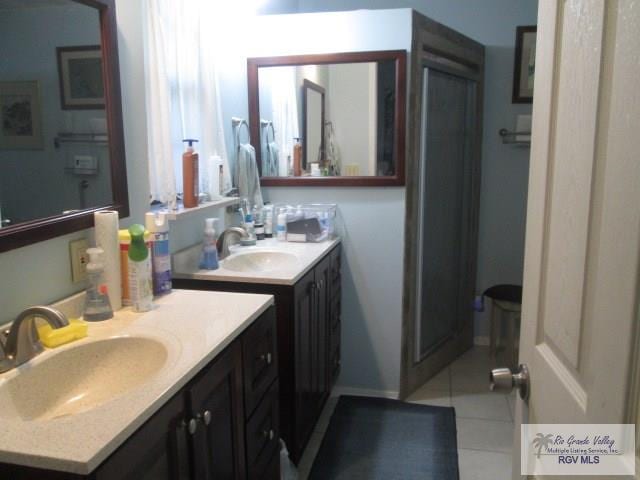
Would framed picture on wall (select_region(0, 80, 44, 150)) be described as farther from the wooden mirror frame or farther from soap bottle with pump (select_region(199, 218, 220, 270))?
the wooden mirror frame

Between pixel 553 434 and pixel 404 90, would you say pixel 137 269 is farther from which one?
pixel 404 90

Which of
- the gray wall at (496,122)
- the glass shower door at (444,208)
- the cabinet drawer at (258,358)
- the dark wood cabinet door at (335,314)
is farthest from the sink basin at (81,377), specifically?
the gray wall at (496,122)

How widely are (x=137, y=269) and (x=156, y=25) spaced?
3.09 ft

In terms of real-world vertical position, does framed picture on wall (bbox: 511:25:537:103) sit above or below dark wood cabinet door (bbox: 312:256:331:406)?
above

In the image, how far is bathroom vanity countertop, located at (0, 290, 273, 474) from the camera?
2.63 feet

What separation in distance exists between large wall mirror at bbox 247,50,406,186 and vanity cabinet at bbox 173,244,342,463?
1.68 feet

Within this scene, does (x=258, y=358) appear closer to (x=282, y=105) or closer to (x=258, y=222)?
(x=258, y=222)

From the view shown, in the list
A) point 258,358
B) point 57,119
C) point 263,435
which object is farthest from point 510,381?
point 57,119

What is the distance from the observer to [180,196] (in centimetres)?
205

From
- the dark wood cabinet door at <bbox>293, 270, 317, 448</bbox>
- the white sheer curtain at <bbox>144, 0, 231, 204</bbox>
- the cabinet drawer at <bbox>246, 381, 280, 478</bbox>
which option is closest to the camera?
the cabinet drawer at <bbox>246, 381, 280, 478</bbox>

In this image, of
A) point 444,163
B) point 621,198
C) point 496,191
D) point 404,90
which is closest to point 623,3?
point 621,198

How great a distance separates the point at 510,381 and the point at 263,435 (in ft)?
2.97

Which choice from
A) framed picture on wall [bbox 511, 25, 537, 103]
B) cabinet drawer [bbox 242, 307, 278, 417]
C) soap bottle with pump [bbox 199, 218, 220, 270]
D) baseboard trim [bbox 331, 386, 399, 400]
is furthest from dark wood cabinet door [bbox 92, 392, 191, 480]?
framed picture on wall [bbox 511, 25, 537, 103]

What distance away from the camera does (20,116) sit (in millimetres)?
1240
